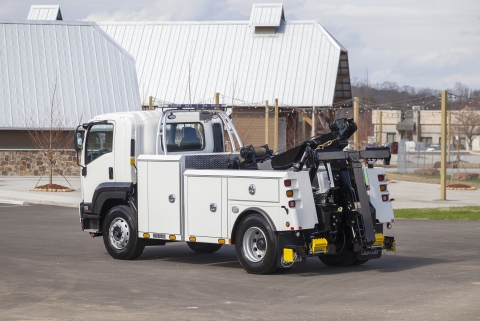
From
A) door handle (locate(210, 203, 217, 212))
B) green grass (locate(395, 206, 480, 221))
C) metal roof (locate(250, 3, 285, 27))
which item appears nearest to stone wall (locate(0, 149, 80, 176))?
metal roof (locate(250, 3, 285, 27))

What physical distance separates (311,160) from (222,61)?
41396 millimetres

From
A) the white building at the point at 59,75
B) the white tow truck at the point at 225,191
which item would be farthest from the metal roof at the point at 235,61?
the white tow truck at the point at 225,191

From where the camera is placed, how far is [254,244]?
43.6 feet

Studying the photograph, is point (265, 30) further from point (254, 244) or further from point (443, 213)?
point (254, 244)

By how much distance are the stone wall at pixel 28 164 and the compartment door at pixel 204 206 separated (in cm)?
3085

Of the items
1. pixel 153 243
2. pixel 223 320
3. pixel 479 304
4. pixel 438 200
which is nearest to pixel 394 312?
pixel 479 304

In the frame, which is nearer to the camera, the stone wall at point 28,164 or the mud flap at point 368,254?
the mud flap at point 368,254

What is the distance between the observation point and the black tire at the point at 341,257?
13609 mm

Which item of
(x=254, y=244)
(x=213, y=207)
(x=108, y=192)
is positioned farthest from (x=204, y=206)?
(x=108, y=192)

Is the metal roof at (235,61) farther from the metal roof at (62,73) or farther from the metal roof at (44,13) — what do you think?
the metal roof at (44,13)

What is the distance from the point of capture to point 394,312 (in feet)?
32.3

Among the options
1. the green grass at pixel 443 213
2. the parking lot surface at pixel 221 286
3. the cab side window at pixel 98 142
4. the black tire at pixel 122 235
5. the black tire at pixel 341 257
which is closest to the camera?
the parking lot surface at pixel 221 286

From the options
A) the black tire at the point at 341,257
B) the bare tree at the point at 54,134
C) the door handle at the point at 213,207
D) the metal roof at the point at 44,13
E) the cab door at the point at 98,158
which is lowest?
the black tire at the point at 341,257

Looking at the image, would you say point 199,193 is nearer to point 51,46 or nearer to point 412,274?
point 412,274
